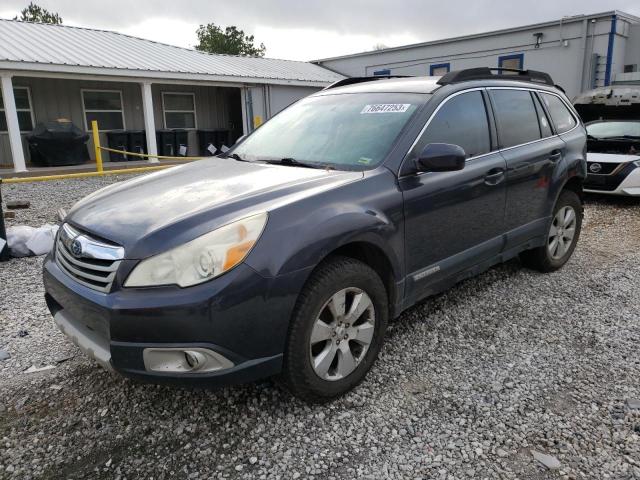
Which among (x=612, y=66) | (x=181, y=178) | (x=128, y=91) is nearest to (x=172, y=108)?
(x=128, y=91)

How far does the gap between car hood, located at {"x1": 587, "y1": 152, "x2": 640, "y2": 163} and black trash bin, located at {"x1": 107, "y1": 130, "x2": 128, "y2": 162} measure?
13.4 metres

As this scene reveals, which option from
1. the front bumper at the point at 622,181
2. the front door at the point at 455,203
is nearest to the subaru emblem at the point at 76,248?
the front door at the point at 455,203

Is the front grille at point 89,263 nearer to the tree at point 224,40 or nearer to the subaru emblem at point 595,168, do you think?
the subaru emblem at point 595,168

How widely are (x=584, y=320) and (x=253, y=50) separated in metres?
54.4

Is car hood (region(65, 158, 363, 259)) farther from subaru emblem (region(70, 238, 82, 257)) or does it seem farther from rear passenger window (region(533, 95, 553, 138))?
rear passenger window (region(533, 95, 553, 138))

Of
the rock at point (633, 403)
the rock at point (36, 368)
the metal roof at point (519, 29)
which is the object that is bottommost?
the rock at point (633, 403)

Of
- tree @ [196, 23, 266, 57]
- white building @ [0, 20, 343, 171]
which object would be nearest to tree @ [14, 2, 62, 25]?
tree @ [196, 23, 266, 57]

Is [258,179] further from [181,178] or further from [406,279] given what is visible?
[406,279]

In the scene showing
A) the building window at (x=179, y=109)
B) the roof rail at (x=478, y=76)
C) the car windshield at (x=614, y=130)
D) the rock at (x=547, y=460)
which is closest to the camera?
the rock at (x=547, y=460)

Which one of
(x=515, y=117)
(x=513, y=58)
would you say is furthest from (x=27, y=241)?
(x=513, y=58)

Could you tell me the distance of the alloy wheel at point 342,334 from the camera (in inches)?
100.0

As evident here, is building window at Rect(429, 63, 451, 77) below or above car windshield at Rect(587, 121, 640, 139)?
above

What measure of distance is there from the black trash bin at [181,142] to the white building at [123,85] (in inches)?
26.5

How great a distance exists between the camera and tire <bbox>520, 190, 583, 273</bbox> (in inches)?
180
